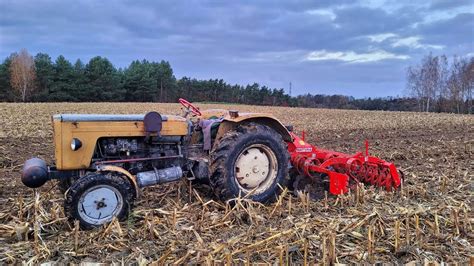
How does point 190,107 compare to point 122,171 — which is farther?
point 190,107

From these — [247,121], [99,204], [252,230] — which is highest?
[247,121]

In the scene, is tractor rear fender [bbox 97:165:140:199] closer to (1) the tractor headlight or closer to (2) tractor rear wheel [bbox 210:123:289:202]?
(1) the tractor headlight

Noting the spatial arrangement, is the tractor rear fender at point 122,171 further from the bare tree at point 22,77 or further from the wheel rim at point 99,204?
the bare tree at point 22,77

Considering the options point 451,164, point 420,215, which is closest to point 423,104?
point 451,164

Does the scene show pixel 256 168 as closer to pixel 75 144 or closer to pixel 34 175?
pixel 75 144

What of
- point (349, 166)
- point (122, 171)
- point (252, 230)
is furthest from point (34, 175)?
point (349, 166)

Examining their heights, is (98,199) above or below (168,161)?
below

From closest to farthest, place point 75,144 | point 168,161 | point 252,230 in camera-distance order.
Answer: point 252,230 < point 75,144 < point 168,161

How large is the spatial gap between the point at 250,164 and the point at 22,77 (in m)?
66.1

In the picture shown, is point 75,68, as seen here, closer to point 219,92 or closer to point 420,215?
point 219,92

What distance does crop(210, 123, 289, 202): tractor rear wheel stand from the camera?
5.81 m

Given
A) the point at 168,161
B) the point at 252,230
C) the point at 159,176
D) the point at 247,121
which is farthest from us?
the point at 247,121

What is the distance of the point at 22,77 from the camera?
208 feet

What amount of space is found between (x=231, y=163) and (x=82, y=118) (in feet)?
6.60
